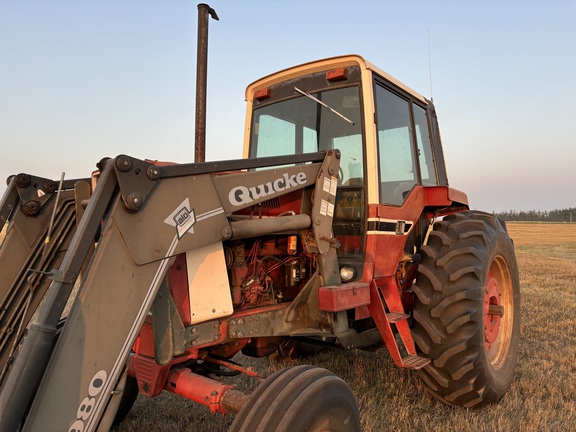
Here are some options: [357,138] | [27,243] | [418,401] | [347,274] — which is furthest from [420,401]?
[27,243]

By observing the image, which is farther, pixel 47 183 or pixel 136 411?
pixel 136 411

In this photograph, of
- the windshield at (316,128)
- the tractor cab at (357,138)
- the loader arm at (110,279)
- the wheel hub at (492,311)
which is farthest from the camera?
the wheel hub at (492,311)

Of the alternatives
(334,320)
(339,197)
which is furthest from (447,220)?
(334,320)

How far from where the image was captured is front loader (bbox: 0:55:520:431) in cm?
190

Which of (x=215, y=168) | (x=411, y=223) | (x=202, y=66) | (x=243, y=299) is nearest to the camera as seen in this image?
(x=215, y=168)

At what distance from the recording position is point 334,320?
306 cm

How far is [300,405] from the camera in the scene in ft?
6.76

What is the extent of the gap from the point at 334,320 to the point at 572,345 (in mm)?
3597

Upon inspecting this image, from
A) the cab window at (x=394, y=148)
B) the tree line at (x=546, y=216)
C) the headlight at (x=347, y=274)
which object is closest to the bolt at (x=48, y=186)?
the headlight at (x=347, y=274)

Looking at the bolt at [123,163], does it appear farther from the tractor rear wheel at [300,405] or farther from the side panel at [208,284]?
the tractor rear wheel at [300,405]

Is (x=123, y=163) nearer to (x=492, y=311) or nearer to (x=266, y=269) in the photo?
(x=266, y=269)

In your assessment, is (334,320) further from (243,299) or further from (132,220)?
(132,220)

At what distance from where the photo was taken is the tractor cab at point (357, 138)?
3357 millimetres

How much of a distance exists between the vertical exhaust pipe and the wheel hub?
302cm
